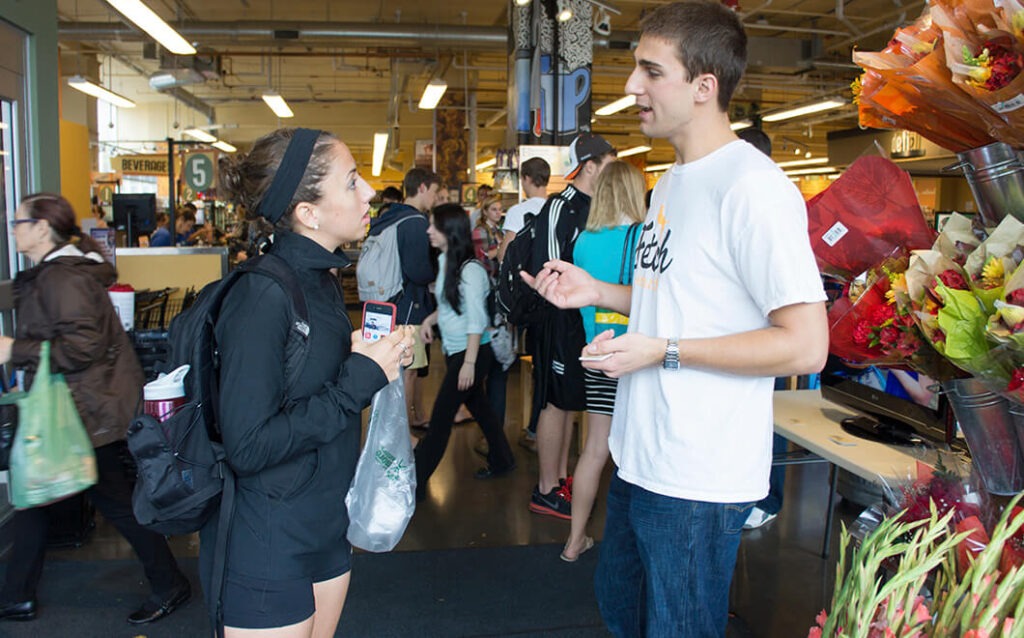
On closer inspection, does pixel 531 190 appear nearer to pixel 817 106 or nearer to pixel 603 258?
pixel 603 258

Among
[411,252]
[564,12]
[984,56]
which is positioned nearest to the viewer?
[984,56]

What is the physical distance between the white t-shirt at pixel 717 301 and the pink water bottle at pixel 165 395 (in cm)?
90

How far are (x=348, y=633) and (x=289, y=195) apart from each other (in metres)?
1.85

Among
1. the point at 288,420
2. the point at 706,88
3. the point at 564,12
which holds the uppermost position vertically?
the point at 564,12

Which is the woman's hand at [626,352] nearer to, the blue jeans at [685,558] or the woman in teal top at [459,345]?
the blue jeans at [685,558]

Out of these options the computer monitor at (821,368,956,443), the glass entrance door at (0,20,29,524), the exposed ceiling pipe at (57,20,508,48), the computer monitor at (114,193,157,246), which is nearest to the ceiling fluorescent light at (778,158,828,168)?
the exposed ceiling pipe at (57,20,508,48)

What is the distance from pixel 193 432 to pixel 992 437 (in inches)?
54.6

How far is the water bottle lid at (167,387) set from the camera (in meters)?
1.53

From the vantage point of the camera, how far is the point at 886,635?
88 centimetres

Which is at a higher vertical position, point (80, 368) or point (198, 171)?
point (198, 171)

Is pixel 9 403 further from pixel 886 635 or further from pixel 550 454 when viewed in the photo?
pixel 886 635

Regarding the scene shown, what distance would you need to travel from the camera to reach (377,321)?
178 centimetres

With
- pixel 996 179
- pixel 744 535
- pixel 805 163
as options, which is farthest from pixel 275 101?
pixel 805 163

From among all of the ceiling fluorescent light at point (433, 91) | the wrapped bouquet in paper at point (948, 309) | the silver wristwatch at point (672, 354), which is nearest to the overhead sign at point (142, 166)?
the ceiling fluorescent light at point (433, 91)
